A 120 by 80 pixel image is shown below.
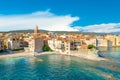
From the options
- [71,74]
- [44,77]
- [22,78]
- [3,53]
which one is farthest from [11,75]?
[3,53]

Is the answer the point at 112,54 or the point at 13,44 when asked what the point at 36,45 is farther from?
the point at 112,54

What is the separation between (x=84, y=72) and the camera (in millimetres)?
48031

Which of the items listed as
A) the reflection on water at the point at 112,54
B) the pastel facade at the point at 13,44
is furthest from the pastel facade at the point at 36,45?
the reflection on water at the point at 112,54

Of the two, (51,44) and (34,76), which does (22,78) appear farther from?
(51,44)

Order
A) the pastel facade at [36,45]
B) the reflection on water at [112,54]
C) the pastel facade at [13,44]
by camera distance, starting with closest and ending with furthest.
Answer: the reflection on water at [112,54], the pastel facade at [36,45], the pastel facade at [13,44]

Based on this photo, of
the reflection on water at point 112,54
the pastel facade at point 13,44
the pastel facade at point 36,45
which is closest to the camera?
the reflection on water at point 112,54

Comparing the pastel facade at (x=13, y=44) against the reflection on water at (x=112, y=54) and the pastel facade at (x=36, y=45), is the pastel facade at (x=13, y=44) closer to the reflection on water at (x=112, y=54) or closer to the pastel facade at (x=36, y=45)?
the pastel facade at (x=36, y=45)

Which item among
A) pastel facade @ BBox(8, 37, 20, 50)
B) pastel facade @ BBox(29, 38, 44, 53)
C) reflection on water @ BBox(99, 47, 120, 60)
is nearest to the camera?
reflection on water @ BBox(99, 47, 120, 60)

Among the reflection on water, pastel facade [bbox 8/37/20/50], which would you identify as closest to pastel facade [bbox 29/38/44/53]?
pastel facade [bbox 8/37/20/50]

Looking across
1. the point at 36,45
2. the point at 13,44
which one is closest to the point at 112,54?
the point at 36,45

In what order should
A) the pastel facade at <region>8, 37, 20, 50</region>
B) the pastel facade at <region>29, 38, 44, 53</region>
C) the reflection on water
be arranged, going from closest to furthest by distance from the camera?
the reflection on water, the pastel facade at <region>29, 38, 44, 53</region>, the pastel facade at <region>8, 37, 20, 50</region>

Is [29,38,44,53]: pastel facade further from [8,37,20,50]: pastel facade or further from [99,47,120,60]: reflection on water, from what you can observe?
[99,47,120,60]: reflection on water

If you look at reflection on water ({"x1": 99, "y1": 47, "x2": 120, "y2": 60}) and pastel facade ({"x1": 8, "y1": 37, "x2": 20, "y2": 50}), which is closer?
reflection on water ({"x1": 99, "y1": 47, "x2": 120, "y2": 60})

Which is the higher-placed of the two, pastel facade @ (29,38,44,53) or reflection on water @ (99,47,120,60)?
pastel facade @ (29,38,44,53)
